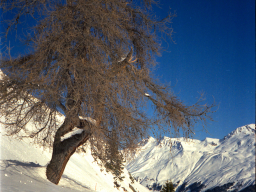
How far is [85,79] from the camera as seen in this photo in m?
4.64

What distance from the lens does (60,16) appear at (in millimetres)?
5129

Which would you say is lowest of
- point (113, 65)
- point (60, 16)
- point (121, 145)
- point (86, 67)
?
point (121, 145)

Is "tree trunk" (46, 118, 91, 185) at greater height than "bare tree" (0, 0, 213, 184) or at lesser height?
lesser

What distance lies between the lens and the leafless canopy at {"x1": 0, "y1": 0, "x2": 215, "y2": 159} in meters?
4.63

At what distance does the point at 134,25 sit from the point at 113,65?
7.89ft

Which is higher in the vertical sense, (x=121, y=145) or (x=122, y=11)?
(x=122, y=11)

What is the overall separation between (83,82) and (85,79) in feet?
0.35

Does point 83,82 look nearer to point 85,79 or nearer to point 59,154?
point 85,79

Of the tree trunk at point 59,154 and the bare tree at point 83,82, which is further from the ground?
the bare tree at point 83,82

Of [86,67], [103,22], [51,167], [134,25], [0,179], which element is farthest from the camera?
[134,25]

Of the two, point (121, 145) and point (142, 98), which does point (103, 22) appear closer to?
point (142, 98)

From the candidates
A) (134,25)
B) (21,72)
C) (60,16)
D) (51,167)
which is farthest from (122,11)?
(51,167)

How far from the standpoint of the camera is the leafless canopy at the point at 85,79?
15.2 ft

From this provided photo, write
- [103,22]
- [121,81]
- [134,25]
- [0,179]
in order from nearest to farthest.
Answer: [0,179]
[121,81]
[103,22]
[134,25]
